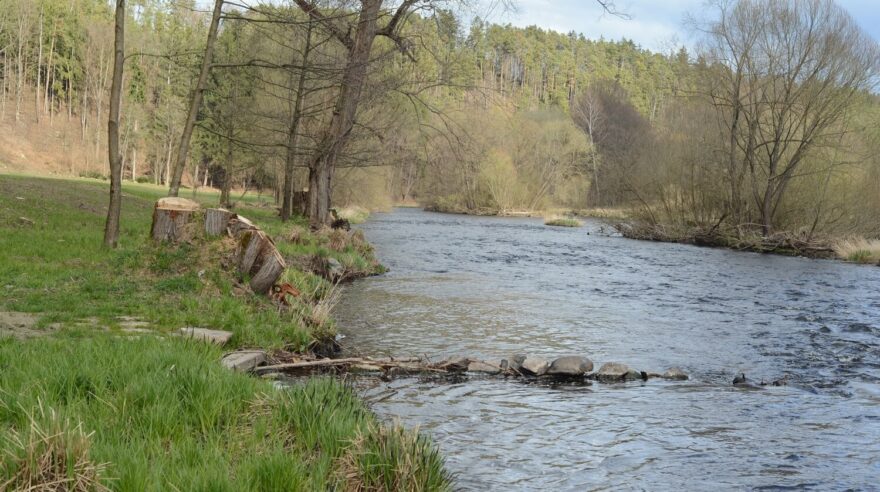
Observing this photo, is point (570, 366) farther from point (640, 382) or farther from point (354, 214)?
point (354, 214)

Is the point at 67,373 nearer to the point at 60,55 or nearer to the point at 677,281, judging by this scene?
the point at 677,281

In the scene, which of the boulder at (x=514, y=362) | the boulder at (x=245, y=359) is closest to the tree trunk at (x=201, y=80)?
the boulder at (x=245, y=359)

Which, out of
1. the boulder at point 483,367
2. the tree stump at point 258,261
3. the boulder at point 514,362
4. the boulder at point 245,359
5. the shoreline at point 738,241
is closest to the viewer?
the boulder at point 245,359

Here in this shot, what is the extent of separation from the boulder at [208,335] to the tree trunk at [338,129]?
1267cm

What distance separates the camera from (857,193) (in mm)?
31984

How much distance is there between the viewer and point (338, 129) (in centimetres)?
2253

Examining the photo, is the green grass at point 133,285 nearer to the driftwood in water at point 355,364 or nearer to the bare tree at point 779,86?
the driftwood in water at point 355,364

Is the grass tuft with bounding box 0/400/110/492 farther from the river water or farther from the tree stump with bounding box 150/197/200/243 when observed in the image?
the tree stump with bounding box 150/197/200/243

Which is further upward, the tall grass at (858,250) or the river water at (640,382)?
the tall grass at (858,250)

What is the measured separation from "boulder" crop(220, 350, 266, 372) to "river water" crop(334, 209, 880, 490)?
121cm

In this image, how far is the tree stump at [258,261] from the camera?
10852mm

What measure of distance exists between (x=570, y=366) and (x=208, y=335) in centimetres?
451

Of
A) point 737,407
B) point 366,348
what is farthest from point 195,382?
point 737,407

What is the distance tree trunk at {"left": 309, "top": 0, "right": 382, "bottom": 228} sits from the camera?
2102 cm
